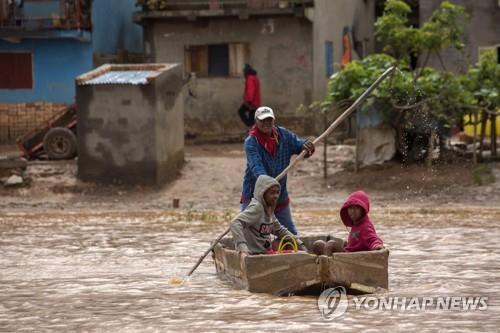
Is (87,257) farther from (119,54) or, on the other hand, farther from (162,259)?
(119,54)

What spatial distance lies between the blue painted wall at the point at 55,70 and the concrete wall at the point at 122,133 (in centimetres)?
653

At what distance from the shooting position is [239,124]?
2773 cm

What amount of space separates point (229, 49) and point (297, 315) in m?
18.8

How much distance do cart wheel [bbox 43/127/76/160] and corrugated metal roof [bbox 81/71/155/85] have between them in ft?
5.51

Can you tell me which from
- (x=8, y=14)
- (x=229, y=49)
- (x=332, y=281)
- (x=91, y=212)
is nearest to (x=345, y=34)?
(x=229, y=49)

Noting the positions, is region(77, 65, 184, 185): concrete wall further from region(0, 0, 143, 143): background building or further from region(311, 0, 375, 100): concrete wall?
region(0, 0, 143, 143): background building

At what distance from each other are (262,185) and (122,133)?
11235 millimetres

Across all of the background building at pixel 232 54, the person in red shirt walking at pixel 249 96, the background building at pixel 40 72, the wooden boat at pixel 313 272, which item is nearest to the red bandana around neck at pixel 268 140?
the wooden boat at pixel 313 272

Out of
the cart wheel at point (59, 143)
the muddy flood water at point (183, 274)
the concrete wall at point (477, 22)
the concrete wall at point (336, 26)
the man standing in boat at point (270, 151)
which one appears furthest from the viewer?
the concrete wall at point (477, 22)

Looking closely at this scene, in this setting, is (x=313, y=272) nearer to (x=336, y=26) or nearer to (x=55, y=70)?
(x=55, y=70)

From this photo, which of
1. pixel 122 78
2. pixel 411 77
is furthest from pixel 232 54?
pixel 411 77

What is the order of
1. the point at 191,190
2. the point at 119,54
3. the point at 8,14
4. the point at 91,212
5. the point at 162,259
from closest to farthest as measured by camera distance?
the point at 162,259
the point at 91,212
the point at 191,190
the point at 8,14
the point at 119,54

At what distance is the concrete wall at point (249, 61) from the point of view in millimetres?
27438

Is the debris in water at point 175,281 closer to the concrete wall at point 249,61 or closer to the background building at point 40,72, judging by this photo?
the concrete wall at point 249,61
